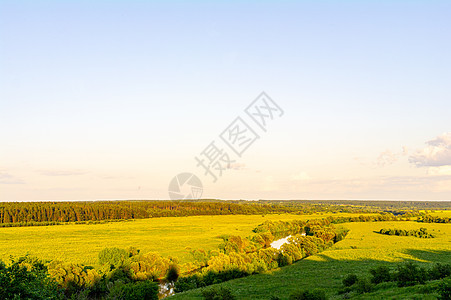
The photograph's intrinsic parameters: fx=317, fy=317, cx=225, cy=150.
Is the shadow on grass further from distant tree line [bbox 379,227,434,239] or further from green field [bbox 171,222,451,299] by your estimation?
distant tree line [bbox 379,227,434,239]

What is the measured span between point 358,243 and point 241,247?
36327mm

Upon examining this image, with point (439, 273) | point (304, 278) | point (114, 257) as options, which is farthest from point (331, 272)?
point (114, 257)

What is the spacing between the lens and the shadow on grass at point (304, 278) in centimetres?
4184

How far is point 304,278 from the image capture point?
1980 inches

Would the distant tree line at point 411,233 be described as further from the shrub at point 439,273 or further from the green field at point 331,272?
the shrub at point 439,273

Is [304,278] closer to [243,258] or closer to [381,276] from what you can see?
[243,258]

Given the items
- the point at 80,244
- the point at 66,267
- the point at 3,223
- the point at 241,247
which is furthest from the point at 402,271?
the point at 3,223

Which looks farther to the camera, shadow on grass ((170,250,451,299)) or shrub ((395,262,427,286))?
shadow on grass ((170,250,451,299))

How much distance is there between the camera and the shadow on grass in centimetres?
4184

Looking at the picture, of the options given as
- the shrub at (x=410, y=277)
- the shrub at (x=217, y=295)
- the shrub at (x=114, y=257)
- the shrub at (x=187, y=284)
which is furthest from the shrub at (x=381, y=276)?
the shrub at (x=114, y=257)

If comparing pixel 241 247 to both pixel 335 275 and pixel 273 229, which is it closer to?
pixel 335 275

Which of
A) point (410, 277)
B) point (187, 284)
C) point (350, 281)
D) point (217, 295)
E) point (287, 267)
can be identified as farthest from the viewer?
point (287, 267)

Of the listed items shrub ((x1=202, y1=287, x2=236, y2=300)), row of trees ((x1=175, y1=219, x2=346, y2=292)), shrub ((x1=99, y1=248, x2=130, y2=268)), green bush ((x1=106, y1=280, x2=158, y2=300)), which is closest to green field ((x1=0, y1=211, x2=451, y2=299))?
row of trees ((x1=175, y1=219, x2=346, y2=292))

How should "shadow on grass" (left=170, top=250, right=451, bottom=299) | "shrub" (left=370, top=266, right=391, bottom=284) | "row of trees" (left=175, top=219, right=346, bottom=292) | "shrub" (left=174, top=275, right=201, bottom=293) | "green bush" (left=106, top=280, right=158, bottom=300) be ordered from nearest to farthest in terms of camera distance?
"shrub" (left=370, top=266, right=391, bottom=284), "green bush" (left=106, top=280, right=158, bottom=300), "shadow on grass" (left=170, top=250, right=451, bottom=299), "shrub" (left=174, top=275, right=201, bottom=293), "row of trees" (left=175, top=219, right=346, bottom=292)
